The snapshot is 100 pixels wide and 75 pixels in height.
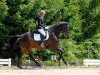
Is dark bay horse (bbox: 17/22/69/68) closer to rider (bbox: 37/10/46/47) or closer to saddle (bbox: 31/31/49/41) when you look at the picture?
saddle (bbox: 31/31/49/41)

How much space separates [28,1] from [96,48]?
8146 mm

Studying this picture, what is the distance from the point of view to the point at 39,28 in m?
Result: 22.7

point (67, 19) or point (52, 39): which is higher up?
point (67, 19)

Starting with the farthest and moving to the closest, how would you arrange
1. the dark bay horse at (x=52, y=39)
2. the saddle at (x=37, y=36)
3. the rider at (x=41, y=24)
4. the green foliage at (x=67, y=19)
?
the green foliage at (x=67, y=19)
the dark bay horse at (x=52, y=39)
the saddle at (x=37, y=36)
the rider at (x=41, y=24)

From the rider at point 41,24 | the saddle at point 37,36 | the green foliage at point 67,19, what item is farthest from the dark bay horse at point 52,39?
the green foliage at point 67,19

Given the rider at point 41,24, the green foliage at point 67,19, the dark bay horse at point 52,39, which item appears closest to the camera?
the rider at point 41,24

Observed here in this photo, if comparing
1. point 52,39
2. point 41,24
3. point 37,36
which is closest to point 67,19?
point 52,39

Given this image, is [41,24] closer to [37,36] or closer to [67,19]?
[37,36]

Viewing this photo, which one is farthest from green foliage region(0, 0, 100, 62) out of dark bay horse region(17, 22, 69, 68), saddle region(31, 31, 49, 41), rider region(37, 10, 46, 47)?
rider region(37, 10, 46, 47)

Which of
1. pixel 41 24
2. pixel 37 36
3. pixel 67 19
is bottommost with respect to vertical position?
pixel 37 36

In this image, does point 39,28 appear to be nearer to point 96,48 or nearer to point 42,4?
point 42,4

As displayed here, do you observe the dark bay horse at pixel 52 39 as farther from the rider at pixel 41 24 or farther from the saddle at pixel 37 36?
the rider at pixel 41 24

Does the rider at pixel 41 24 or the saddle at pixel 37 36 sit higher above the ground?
the rider at pixel 41 24

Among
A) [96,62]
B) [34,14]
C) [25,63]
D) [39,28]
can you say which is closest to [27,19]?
[34,14]
